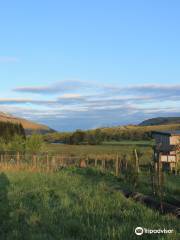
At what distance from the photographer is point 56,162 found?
3944cm

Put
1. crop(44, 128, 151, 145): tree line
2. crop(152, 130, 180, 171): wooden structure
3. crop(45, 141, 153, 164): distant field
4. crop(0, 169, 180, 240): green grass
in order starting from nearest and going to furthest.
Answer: crop(0, 169, 180, 240): green grass < crop(152, 130, 180, 171): wooden structure < crop(45, 141, 153, 164): distant field < crop(44, 128, 151, 145): tree line

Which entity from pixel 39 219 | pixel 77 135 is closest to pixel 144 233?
pixel 39 219

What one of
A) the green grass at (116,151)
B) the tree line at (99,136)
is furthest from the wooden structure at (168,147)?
the tree line at (99,136)

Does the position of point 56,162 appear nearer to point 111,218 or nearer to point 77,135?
point 111,218

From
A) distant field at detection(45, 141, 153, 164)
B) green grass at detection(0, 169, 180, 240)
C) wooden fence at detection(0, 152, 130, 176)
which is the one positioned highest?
green grass at detection(0, 169, 180, 240)

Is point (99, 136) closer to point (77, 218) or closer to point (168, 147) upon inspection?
point (168, 147)

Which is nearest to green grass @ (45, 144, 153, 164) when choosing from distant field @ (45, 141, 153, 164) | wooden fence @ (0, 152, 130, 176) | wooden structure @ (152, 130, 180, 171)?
distant field @ (45, 141, 153, 164)

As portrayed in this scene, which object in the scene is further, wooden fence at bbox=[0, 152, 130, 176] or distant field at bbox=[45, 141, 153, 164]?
distant field at bbox=[45, 141, 153, 164]

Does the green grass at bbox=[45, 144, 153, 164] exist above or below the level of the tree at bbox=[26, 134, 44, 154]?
below

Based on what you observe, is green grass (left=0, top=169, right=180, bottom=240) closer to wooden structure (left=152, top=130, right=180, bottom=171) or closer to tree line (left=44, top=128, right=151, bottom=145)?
wooden structure (left=152, top=130, right=180, bottom=171)

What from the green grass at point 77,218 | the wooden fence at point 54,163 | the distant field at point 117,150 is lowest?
the distant field at point 117,150

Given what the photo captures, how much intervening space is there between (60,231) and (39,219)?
147cm

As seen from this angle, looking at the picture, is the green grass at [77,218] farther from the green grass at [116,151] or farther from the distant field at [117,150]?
the distant field at [117,150]

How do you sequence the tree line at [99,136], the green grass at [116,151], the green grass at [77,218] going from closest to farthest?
the green grass at [77,218] < the green grass at [116,151] < the tree line at [99,136]
